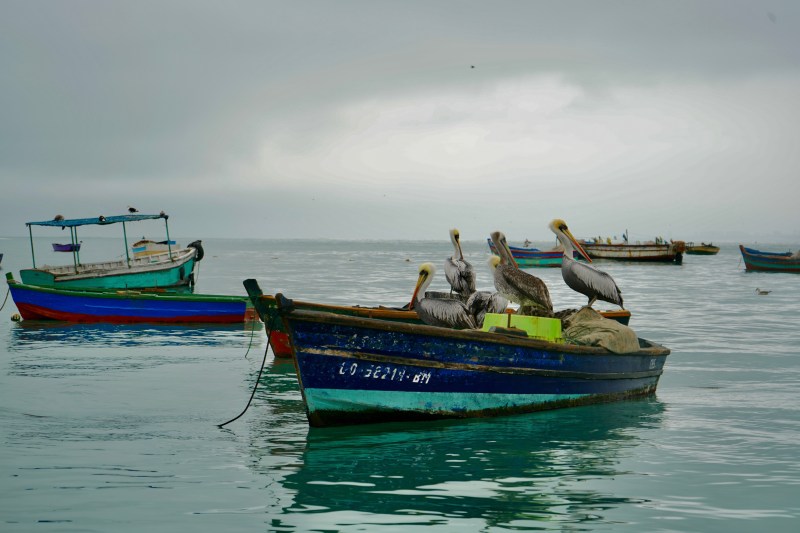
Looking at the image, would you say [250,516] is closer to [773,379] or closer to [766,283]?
[773,379]

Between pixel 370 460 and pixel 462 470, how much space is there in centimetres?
105

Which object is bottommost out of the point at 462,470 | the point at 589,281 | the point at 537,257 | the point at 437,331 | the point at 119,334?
the point at 462,470

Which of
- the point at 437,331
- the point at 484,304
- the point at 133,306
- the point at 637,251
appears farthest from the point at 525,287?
the point at 637,251

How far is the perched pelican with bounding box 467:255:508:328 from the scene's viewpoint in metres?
12.1

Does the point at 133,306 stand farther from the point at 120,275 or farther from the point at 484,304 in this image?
the point at 484,304

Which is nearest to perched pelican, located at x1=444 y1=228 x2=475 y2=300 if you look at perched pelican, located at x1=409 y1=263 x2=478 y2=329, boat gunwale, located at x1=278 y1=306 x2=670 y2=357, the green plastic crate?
perched pelican, located at x1=409 y1=263 x2=478 y2=329

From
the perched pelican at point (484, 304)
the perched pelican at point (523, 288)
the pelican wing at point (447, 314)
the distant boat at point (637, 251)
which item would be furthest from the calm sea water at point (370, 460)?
the distant boat at point (637, 251)

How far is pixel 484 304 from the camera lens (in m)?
12.2

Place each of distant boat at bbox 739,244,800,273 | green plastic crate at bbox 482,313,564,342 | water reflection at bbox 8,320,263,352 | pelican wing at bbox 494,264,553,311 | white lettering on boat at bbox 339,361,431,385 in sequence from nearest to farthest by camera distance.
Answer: white lettering on boat at bbox 339,361,431,385 → green plastic crate at bbox 482,313,564,342 → pelican wing at bbox 494,264,553,311 → water reflection at bbox 8,320,263,352 → distant boat at bbox 739,244,800,273

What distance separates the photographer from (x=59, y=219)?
2759 cm

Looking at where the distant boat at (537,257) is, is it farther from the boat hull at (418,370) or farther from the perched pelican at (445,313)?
the boat hull at (418,370)

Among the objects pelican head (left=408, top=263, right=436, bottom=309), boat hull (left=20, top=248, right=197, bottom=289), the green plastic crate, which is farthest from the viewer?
boat hull (left=20, top=248, right=197, bottom=289)

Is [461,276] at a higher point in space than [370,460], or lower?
higher

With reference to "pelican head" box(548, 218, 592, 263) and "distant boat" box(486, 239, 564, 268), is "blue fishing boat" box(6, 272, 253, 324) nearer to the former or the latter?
"pelican head" box(548, 218, 592, 263)
